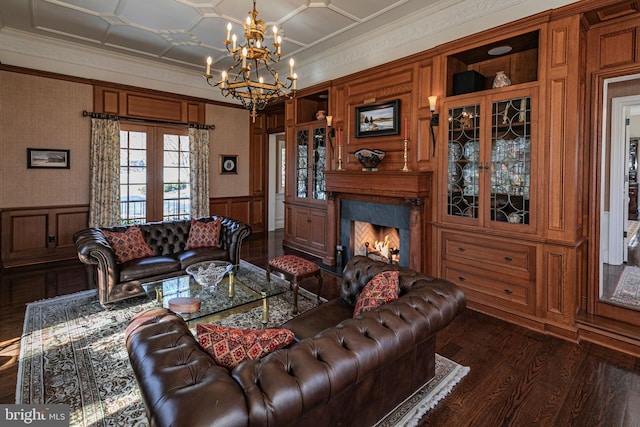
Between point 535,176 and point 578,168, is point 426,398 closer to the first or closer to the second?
point 535,176

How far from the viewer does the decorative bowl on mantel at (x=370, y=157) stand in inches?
188

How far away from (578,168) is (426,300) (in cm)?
240

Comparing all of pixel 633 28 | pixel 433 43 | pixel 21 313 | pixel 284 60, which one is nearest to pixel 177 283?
pixel 21 313

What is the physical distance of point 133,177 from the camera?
6.48 metres

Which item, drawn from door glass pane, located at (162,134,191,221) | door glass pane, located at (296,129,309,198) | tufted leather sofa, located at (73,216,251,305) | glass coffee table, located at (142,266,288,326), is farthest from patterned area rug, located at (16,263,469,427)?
door glass pane, located at (162,134,191,221)

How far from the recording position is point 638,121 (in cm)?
913

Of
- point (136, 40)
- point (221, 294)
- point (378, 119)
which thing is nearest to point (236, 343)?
point (221, 294)

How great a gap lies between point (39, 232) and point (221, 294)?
444cm

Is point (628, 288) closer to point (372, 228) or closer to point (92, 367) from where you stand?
point (372, 228)

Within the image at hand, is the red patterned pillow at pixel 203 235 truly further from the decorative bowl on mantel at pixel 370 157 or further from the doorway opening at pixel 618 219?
the doorway opening at pixel 618 219

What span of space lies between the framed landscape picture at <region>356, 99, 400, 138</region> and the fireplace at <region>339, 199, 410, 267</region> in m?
1.03

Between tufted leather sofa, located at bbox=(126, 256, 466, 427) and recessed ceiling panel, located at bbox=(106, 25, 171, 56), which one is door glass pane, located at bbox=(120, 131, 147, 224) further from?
tufted leather sofa, located at bbox=(126, 256, 466, 427)

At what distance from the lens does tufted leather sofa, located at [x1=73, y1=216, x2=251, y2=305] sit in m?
3.69

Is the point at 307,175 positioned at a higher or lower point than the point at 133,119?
lower
